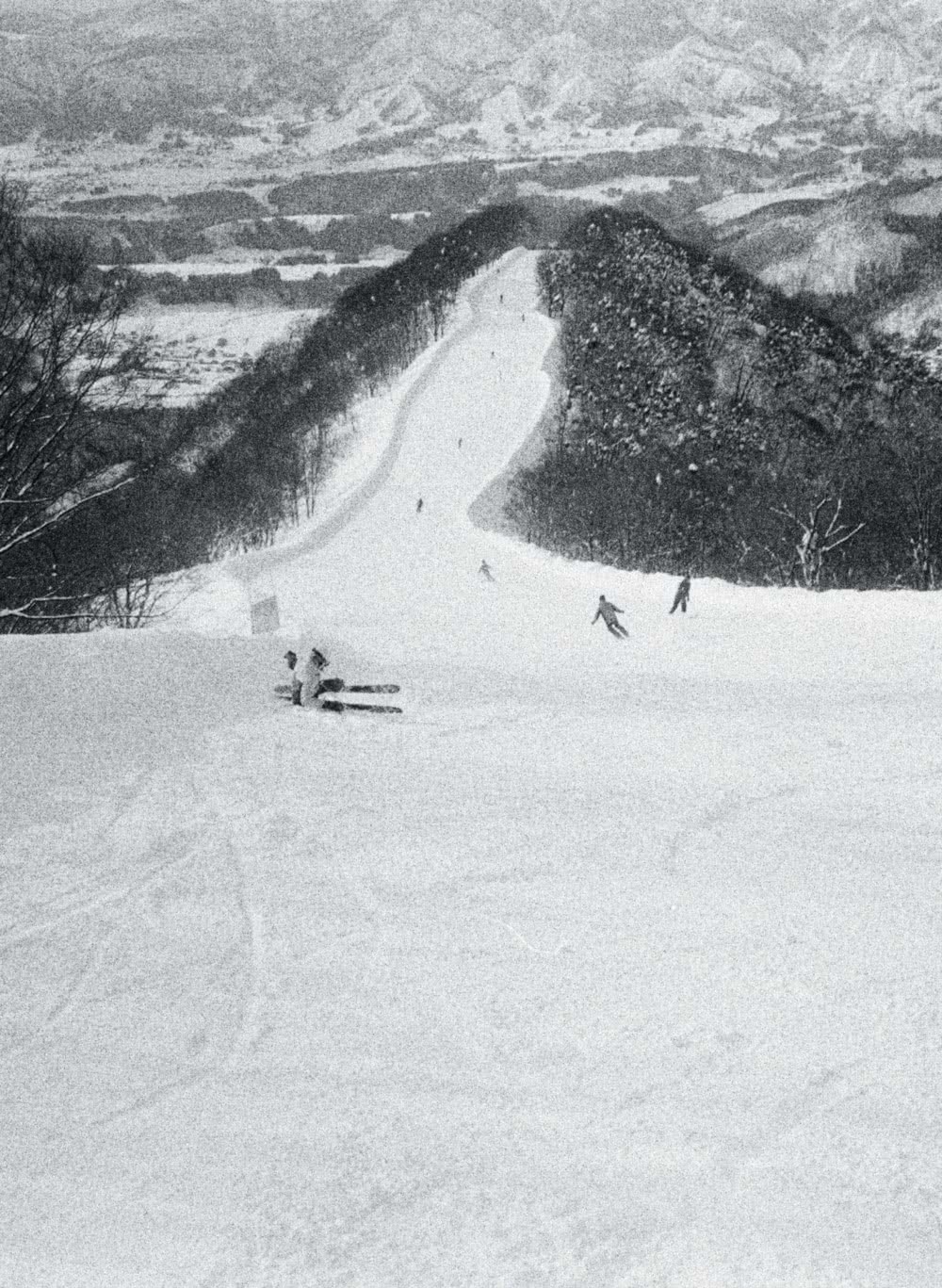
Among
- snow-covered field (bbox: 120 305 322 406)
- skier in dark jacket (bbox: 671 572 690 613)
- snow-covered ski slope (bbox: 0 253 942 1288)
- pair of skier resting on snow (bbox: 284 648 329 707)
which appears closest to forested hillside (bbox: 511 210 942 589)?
skier in dark jacket (bbox: 671 572 690 613)

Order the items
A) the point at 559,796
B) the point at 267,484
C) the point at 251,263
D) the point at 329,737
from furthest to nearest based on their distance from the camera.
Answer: the point at 251,263 < the point at 267,484 < the point at 329,737 < the point at 559,796

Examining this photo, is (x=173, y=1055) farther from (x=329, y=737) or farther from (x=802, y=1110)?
(x=329, y=737)

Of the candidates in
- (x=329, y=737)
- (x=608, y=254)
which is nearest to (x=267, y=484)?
(x=329, y=737)

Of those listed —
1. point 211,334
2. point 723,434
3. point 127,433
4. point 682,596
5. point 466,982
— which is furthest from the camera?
point 211,334

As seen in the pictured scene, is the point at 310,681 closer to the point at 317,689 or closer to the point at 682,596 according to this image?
the point at 317,689

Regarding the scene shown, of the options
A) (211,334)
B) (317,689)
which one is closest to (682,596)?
(317,689)
